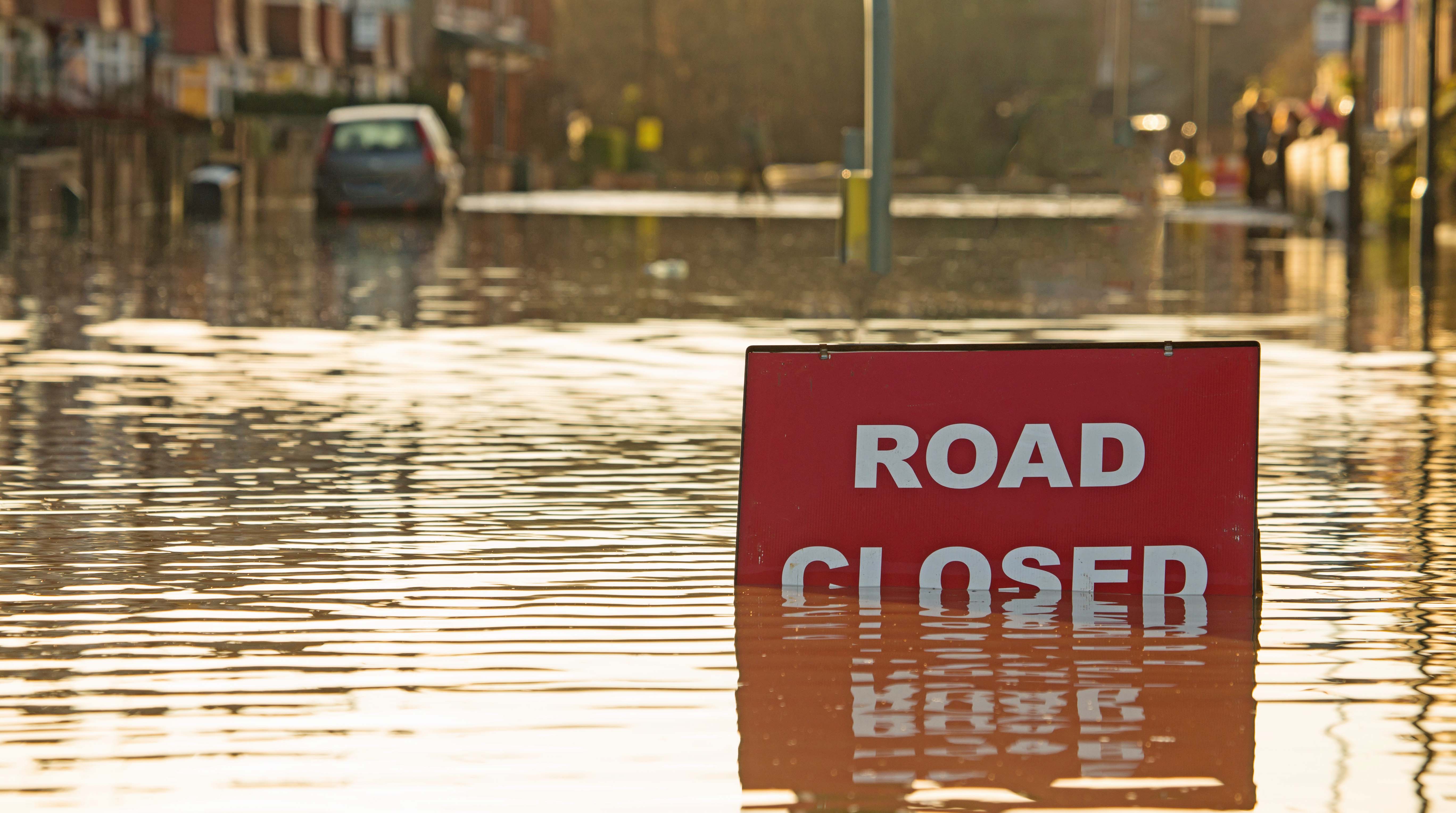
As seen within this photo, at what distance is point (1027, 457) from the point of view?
7.00 m

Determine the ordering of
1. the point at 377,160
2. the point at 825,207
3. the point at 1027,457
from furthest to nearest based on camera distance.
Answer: the point at 825,207, the point at 377,160, the point at 1027,457

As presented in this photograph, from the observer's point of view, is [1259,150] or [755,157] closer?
[1259,150]

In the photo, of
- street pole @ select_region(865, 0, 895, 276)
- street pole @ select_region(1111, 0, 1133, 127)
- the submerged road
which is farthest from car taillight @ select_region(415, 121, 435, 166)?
street pole @ select_region(1111, 0, 1133, 127)

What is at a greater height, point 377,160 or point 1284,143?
point 1284,143

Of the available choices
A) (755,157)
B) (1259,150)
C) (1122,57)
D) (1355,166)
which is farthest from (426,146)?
(1122,57)

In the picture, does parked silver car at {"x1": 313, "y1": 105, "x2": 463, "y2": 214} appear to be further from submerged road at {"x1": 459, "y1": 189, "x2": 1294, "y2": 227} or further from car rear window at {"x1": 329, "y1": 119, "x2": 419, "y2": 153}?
submerged road at {"x1": 459, "y1": 189, "x2": 1294, "y2": 227}

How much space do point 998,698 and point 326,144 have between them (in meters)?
31.9

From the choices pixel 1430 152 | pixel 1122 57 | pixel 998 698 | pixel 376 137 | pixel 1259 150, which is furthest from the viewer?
pixel 1122 57

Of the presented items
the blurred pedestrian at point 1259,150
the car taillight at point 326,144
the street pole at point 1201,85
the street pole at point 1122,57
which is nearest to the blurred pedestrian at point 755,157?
the blurred pedestrian at point 1259,150

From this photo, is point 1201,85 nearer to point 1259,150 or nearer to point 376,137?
point 1259,150

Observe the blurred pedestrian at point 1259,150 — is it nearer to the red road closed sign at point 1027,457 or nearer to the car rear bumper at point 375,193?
the car rear bumper at point 375,193

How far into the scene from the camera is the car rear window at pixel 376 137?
121 feet

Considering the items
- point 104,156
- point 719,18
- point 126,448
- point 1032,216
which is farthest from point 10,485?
point 719,18

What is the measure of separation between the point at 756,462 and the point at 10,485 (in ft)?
11.5
